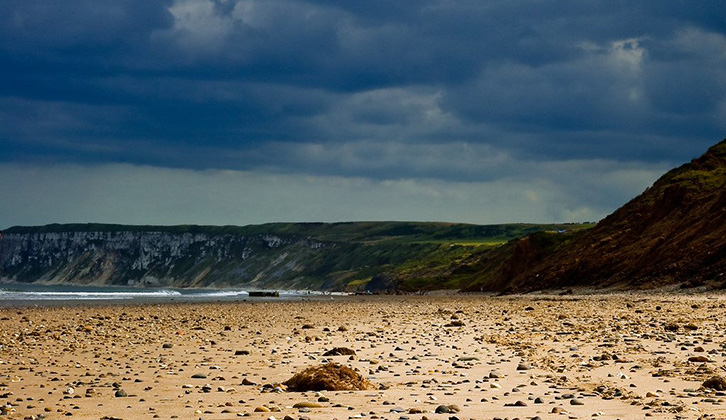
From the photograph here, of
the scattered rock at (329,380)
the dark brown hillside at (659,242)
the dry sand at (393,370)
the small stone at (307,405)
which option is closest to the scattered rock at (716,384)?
the dry sand at (393,370)

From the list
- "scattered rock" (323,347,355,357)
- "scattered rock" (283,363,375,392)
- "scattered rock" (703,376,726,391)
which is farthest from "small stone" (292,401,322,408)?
Result: "scattered rock" (323,347,355,357)

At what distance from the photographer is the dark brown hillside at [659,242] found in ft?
170

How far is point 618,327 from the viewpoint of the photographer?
23297 millimetres

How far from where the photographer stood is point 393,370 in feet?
51.1

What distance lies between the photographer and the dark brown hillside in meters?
51.9

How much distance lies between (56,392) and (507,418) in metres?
7.74

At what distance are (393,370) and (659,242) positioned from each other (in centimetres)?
4885

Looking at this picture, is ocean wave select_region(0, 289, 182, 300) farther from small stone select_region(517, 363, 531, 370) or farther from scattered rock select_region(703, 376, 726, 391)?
scattered rock select_region(703, 376, 726, 391)

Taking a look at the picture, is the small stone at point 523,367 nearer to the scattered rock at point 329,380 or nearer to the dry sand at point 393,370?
the dry sand at point 393,370

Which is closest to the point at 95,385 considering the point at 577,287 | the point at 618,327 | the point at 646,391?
the point at 646,391

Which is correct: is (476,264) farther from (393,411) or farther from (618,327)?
(393,411)


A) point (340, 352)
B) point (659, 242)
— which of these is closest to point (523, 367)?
point (340, 352)

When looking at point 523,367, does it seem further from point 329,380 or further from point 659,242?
point 659,242

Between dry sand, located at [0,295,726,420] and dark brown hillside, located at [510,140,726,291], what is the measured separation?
26.5m
